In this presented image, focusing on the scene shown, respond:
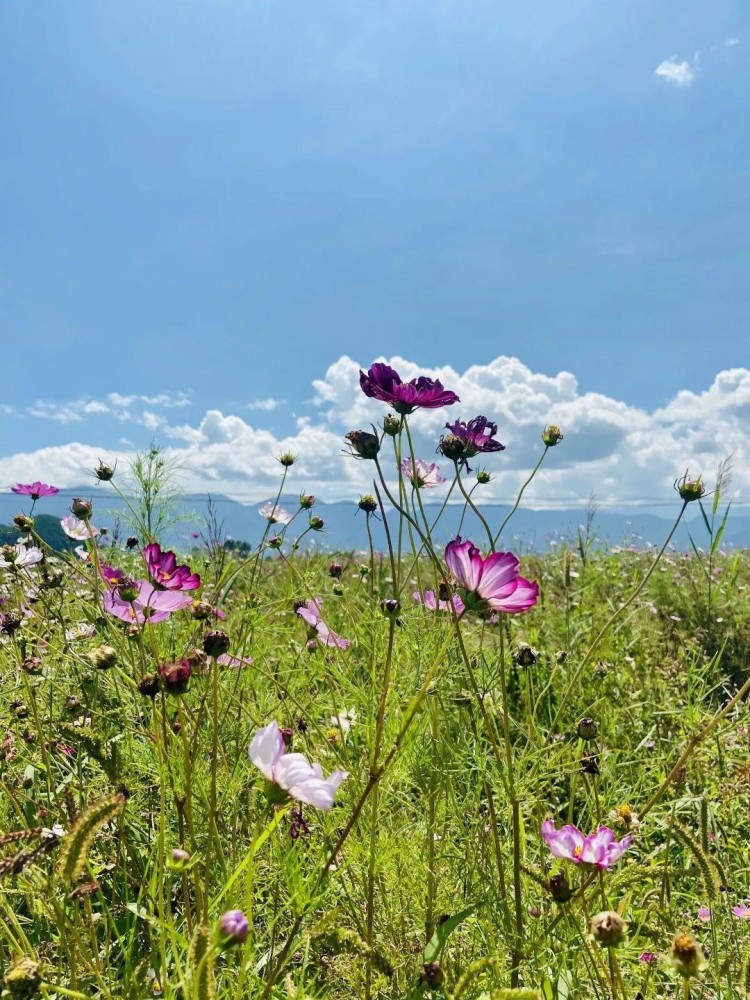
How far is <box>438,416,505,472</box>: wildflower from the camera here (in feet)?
3.69

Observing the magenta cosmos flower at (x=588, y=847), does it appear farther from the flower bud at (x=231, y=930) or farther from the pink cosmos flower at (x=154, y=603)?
the pink cosmos flower at (x=154, y=603)

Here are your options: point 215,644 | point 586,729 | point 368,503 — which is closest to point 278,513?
point 368,503

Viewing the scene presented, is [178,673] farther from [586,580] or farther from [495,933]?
[586,580]

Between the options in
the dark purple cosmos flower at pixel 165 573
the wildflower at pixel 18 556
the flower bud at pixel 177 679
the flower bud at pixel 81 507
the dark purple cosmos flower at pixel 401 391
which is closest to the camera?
the flower bud at pixel 177 679

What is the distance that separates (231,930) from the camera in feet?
1.82

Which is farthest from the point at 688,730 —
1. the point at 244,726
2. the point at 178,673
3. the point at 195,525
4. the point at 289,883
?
the point at 195,525

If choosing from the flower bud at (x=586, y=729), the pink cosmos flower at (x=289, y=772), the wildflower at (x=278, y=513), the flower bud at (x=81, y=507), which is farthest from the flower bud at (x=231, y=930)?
the wildflower at (x=278, y=513)

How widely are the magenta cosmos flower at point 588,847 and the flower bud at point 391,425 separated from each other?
0.68 metres

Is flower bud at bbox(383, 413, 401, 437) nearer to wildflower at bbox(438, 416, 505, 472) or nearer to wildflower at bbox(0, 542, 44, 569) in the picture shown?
wildflower at bbox(438, 416, 505, 472)

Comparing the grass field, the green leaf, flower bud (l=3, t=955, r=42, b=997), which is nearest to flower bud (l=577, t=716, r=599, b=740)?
the grass field

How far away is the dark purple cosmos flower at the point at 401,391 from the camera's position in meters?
1.10

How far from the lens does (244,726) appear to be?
1407 millimetres

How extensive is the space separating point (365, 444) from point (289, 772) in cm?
61

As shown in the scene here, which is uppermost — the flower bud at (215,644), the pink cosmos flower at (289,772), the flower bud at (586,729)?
the flower bud at (215,644)
